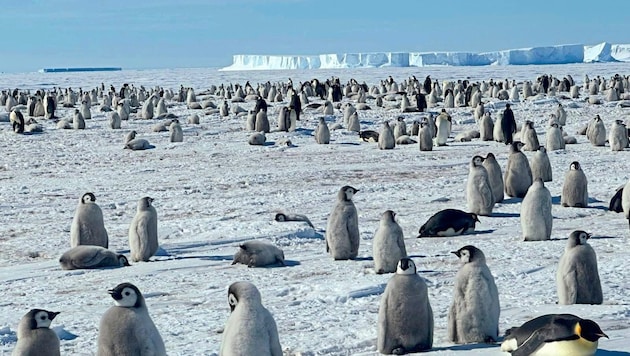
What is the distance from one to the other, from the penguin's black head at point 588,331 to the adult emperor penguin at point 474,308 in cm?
120

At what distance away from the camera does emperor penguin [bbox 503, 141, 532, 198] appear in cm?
1225

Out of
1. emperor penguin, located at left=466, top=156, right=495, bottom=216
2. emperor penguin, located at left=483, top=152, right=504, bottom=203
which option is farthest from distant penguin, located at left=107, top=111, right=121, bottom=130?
emperor penguin, located at left=466, top=156, right=495, bottom=216

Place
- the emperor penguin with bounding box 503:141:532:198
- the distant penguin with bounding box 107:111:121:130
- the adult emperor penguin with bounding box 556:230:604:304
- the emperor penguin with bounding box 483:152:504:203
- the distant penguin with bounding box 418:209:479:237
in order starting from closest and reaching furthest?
the adult emperor penguin with bounding box 556:230:604:304 → the distant penguin with bounding box 418:209:479:237 → the emperor penguin with bounding box 483:152:504:203 → the emperor penguin with bounding box 503:141:532:198 → the distant penguin with bounding box 107:111:121:130

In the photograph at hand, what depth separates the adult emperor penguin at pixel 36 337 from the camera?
5.05m

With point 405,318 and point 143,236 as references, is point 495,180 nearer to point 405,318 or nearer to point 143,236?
point 143,236

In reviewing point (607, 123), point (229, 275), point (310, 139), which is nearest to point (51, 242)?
point (229, 275)

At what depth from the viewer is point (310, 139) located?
20.6 meters

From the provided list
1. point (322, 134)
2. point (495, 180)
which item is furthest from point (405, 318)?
point (322, 134)

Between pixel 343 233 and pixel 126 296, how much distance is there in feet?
13.4

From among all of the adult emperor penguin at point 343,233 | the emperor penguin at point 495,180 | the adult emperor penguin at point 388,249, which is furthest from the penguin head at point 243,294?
the emperor penguin at point 495,180

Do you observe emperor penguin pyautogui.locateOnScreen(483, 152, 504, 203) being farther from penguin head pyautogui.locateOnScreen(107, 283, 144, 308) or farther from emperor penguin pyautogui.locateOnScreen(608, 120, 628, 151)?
penguin head pyautogui.locateOnScreen(107, 283, 144, 308)

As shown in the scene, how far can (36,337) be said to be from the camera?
16.6 feet

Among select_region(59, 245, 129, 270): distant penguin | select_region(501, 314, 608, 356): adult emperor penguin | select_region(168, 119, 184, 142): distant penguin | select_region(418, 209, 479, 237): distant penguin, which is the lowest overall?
select_region(59, 245, 129, 270): distant penguin

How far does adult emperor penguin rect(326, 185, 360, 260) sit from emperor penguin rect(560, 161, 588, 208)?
11.7ft
